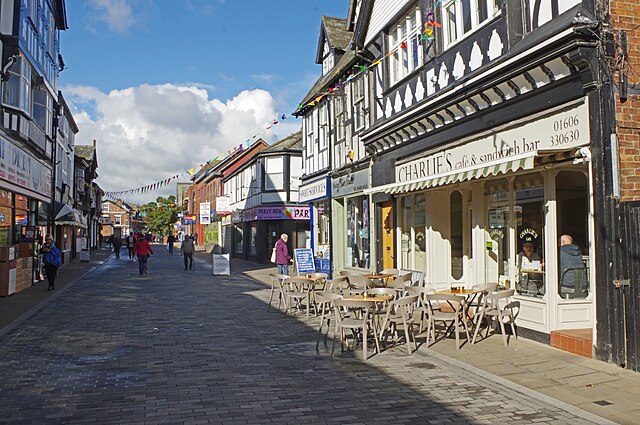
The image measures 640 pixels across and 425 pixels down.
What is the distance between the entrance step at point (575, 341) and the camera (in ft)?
24.9

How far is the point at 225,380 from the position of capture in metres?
6.85

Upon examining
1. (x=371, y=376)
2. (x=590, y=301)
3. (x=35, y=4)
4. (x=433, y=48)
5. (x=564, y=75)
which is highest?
(x=35, y=4)

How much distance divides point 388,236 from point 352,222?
3.16 m

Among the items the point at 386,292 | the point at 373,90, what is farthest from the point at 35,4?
the point at 386,292

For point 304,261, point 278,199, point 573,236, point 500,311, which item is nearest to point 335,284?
point 500,311

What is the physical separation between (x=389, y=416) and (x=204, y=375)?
2.69 m

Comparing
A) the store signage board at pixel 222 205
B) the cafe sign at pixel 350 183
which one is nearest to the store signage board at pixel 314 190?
the cafe sign at pixel 350 183

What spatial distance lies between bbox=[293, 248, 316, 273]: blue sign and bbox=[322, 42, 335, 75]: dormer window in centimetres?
725

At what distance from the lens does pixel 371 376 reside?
7082 mm

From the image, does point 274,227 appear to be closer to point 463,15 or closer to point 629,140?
point 463,15

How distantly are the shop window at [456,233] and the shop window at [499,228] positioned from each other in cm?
146

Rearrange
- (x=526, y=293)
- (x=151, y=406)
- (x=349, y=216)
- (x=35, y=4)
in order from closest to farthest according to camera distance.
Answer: (x=151, y=406), (x=526, y=293), (x=349, y=216), (x=35, y=4)

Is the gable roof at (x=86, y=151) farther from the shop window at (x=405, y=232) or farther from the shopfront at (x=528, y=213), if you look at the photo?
the shopfront at (x=528, y=213)

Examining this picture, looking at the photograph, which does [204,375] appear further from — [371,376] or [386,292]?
[386,292]
